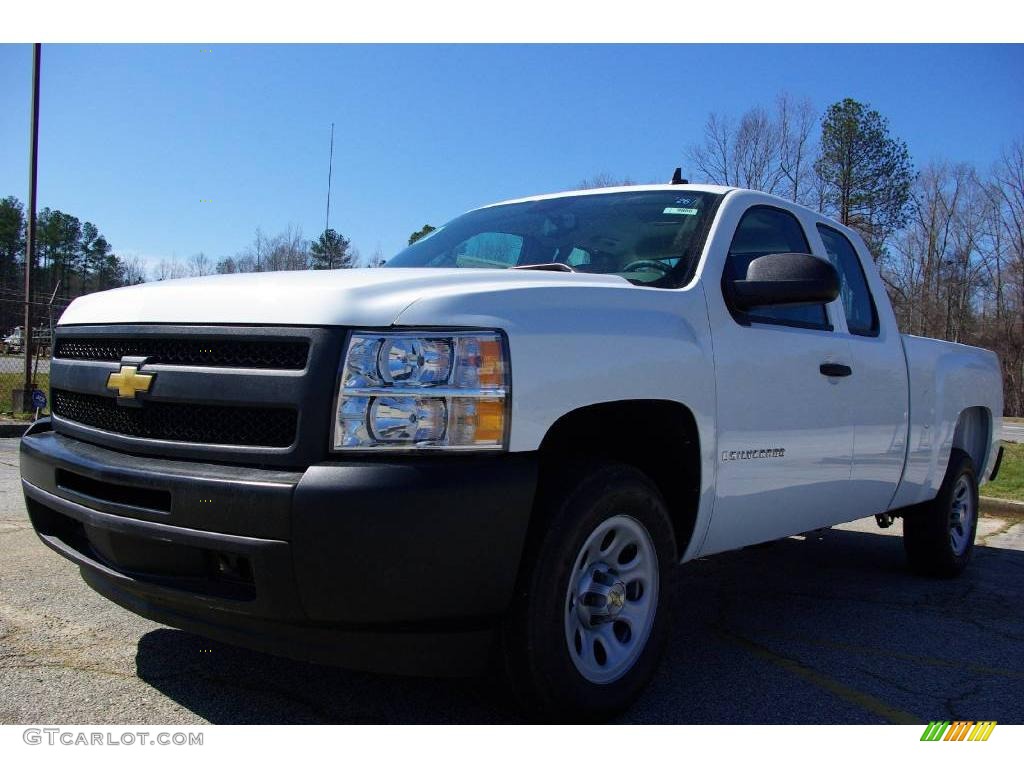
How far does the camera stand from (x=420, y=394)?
7.57 feet

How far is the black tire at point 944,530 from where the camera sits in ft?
17.5

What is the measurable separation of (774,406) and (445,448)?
171 centimetres

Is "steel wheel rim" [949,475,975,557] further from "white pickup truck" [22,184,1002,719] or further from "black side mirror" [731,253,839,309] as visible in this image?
"black side mirror" [731,253,839,309]

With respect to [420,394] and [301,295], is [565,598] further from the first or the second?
[301,295]

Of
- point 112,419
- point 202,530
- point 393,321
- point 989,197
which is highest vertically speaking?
point 989,197

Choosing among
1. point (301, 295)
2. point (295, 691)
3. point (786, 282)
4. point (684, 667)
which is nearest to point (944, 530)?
point (684, 667)

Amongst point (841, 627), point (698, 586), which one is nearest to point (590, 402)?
point (841, 627)

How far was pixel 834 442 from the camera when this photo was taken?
3.93 metres

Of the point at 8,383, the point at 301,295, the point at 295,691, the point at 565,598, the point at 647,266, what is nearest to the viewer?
the point at 301,295

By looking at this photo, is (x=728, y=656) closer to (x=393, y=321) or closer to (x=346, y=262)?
(x=393, y=321)

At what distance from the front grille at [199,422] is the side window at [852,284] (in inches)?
121

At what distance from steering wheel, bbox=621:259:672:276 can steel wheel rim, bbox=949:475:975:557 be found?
127 inches

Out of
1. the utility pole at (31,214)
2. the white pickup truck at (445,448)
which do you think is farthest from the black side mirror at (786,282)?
the utility pole at (31,214)
